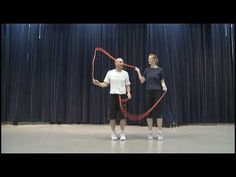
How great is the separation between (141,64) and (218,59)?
5.82ft

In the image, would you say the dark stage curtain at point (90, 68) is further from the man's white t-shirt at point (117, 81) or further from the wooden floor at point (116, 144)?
the man's white t-shirt at point (117, 81)

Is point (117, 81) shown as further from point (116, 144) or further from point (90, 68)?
point (90, 68)

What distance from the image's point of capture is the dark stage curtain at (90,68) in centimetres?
766

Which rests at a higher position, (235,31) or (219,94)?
(235,31)

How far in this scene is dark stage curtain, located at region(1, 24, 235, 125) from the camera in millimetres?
7656

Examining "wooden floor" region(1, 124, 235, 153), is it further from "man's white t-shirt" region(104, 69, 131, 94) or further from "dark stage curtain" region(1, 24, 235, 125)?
"dark stage curtain" region(1, 24, 235, 125)

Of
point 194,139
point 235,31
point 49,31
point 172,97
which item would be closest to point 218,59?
point 235,31

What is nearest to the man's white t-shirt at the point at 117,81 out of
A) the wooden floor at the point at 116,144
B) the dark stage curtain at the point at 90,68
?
the wooden floor at the point at 116,144

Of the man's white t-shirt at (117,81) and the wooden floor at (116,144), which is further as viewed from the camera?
the man's white t-shirt at (117,81)

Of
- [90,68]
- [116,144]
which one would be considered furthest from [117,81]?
[90,68]

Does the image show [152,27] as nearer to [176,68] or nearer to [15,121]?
[176,68]

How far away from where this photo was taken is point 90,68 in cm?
768

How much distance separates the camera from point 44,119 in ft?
25.3

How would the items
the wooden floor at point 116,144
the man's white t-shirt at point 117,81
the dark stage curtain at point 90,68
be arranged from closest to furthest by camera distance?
the wooden floor at point 116,144 → the man's white t-shirt at point 117,81 → the dark stage curtain at point 90,68
